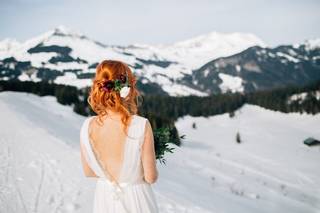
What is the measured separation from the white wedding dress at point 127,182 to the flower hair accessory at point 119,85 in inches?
10.2

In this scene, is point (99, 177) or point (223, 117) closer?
point (99, 177)

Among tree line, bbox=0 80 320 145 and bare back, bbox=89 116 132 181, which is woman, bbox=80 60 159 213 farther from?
tree line, bbox=0 80 320 145

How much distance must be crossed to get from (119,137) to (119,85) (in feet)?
1.64

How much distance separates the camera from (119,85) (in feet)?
11.5

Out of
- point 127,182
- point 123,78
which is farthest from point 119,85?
point 127,182

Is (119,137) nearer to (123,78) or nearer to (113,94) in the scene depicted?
(113,94)

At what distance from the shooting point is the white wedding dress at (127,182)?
3506 millimetres

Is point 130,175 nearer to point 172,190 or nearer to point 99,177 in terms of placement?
point 99,177

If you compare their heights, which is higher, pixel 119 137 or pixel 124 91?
pixel 124 91

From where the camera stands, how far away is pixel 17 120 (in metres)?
25.0

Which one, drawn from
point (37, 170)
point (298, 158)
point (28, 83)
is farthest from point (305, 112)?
point (37, 170)

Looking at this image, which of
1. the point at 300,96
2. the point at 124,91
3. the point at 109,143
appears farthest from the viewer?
the point at 300,96

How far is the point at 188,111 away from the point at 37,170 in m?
142

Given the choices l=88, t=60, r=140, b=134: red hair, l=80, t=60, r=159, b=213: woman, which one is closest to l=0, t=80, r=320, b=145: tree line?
l=80, t=60, r=159, b=213: woman
